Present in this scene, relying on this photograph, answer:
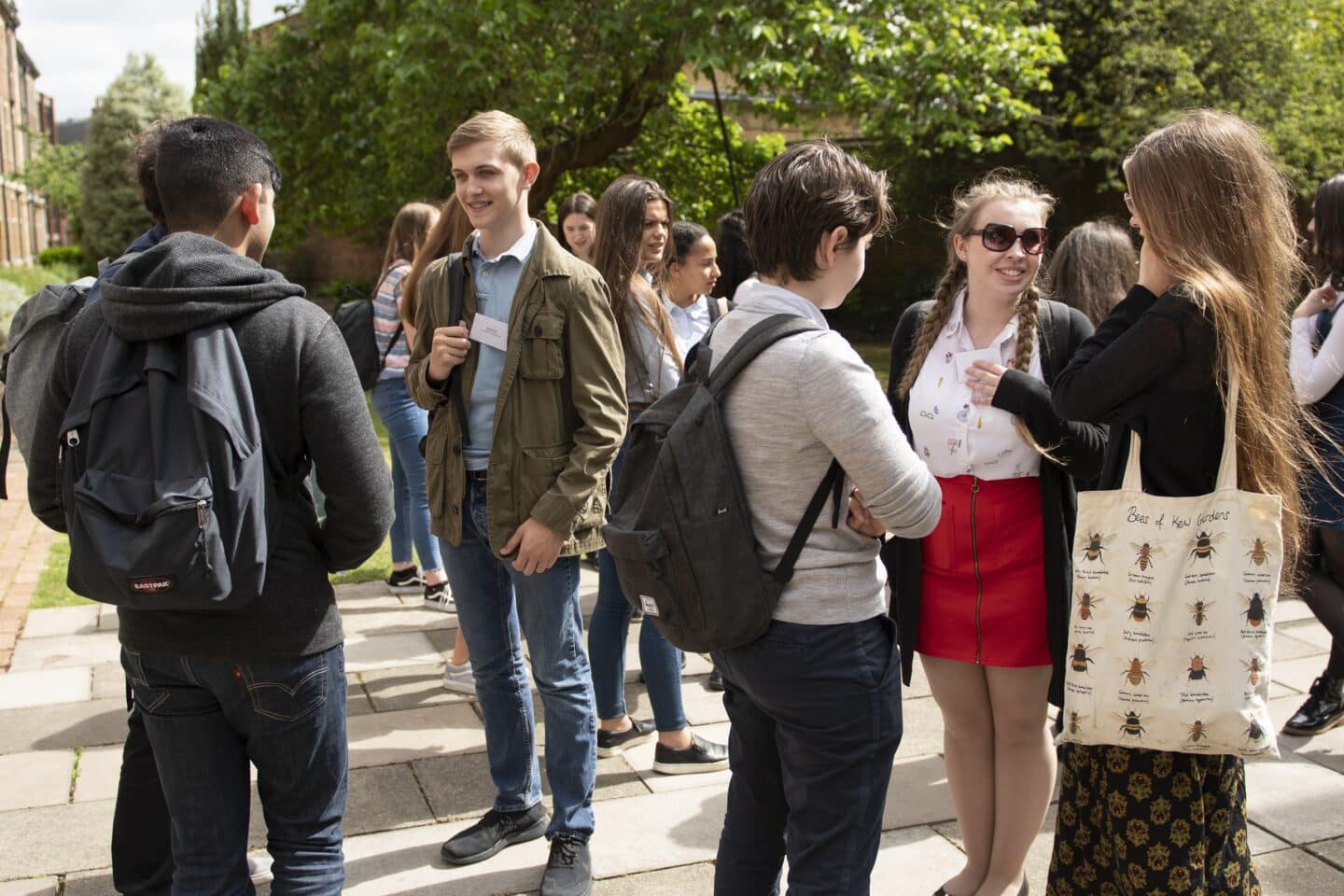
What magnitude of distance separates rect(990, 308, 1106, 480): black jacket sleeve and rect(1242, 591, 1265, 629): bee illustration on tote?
576 mm

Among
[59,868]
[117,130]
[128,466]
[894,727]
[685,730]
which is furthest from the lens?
[117,130]

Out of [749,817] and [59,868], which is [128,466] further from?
[59,868]

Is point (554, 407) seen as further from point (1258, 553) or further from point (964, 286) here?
point (1258, 553)

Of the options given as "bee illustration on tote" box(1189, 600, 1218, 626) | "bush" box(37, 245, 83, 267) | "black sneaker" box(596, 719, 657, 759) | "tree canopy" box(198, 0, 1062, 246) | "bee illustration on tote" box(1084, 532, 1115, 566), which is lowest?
"bush" box(37, 245, 83, 267)

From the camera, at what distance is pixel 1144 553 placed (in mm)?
2367

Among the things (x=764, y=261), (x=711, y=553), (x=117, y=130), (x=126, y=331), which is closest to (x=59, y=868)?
(x=126, y=331)

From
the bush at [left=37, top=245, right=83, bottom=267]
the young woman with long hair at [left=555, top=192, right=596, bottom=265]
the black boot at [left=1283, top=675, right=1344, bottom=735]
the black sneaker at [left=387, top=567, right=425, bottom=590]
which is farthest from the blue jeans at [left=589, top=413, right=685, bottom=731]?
the bush at [left=37, top=245, right=83, bottom=267]

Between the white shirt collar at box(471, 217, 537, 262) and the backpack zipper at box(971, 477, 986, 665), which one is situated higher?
the white shirt collar at box(471, 217, 537, 262)

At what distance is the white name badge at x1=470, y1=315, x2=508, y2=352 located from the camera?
10.4 feet

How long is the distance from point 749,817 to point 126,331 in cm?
151

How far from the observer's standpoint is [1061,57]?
14.7 meters

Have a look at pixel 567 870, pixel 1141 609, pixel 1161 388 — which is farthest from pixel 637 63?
pixel 1141 609

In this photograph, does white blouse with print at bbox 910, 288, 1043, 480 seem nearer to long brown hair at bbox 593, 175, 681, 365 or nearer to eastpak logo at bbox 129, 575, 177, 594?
long brown hair at bbox 593, 175, 681, 365

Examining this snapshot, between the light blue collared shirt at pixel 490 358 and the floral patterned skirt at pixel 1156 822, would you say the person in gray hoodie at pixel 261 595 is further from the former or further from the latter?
the floral patterned skirt at pixel 1156 822
